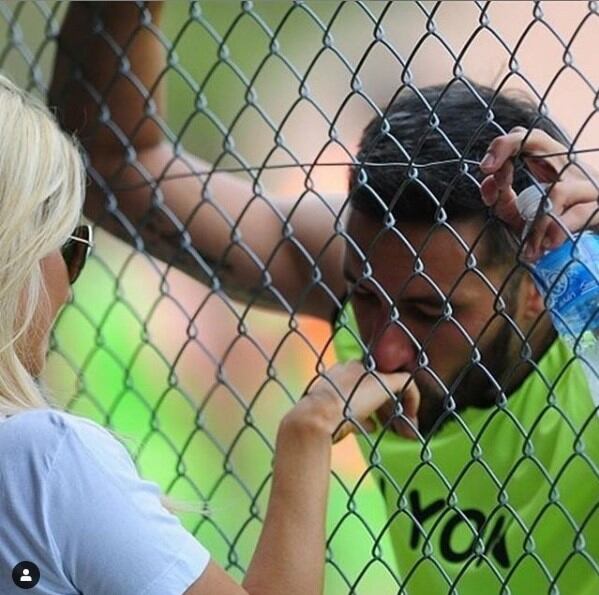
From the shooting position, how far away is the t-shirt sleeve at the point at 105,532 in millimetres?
1489

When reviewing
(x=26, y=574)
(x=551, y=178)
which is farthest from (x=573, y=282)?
(x=26, y=574)

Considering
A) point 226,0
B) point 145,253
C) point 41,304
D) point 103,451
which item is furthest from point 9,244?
point 145,253

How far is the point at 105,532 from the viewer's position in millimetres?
1490

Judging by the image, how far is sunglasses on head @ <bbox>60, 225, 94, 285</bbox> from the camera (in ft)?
5.82

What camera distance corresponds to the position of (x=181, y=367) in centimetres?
634

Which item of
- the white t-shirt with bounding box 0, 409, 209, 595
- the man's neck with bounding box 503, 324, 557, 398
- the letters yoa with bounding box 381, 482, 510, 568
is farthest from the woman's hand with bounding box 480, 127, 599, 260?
the white t-shirt with bounding box 0, 409, 209, 595

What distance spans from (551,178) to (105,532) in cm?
67

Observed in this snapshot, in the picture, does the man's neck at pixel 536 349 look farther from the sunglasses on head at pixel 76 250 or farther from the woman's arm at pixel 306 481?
the sunglasses on head at pixel 76 250

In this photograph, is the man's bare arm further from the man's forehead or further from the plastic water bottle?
the plastic water bottle

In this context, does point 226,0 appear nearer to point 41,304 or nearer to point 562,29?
point 562,29

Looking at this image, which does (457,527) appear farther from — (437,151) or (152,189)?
(152,189)

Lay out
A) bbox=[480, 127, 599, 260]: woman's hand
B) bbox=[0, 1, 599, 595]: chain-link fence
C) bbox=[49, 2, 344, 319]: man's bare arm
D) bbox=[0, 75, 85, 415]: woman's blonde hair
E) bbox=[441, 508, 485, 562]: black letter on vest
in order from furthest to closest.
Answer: bbox=[49, 2, 344, 319]: man's bare arm, bbox=[441, 508, 485, 562]: black letter on vest, bbox=[0, 1, 599, 595]: chain-link fence, bbox=[480, 127, 599, 260]: woman's hand, bbox=[0, 75, 85, 415]: woman's blonde hair

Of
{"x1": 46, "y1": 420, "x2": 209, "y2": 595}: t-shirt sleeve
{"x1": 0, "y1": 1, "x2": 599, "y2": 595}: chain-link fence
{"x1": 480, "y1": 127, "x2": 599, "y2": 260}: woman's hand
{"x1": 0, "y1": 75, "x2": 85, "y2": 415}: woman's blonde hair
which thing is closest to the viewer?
{"x1": 46, "y1": 420, "x2": 209, "y2": 595}: t-shirt sleeve

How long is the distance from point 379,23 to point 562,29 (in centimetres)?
39
